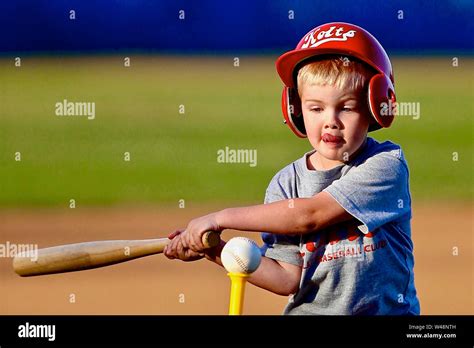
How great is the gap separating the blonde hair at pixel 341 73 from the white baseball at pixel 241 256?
1.68 feet

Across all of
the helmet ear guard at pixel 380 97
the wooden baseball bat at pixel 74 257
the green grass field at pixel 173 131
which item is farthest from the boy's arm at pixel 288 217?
the green grass field at pixel 173 131

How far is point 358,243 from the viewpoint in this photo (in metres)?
2.49

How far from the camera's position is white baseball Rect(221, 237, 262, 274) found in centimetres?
231

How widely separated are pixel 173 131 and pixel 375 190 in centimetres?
775

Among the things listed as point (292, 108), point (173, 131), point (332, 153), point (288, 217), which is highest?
point (173, 131)

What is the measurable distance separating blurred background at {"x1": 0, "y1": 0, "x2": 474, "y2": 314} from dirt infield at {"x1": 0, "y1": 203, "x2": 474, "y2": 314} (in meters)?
0.02

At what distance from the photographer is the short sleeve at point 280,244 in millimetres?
2574

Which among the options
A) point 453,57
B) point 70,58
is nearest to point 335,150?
point 453,57

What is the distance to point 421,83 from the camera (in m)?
9.23

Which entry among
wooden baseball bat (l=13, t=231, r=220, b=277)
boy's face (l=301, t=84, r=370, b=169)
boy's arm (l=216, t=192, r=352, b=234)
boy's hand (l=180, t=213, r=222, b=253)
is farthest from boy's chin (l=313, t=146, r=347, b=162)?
wooden baseball bat (l=13, t=231, r=220, b=277)

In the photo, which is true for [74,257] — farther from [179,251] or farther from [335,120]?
[335,120]

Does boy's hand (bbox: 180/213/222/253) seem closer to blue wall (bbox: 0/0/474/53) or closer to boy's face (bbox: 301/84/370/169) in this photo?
boy's face (bbox: 301/84/370/169)

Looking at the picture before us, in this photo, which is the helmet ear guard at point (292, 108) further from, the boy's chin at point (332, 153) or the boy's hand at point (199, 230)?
the boy's hand at point (199, 230)

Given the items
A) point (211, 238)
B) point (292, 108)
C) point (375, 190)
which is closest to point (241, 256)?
point (211, 238)
